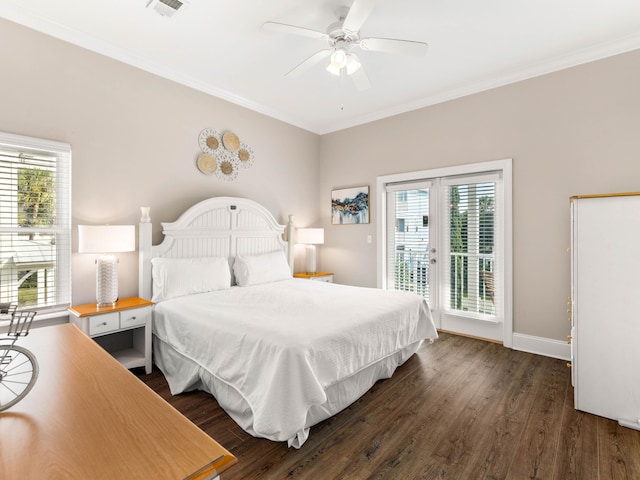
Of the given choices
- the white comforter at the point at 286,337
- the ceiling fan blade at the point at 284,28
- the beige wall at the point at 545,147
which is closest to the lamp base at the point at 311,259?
the white comforter at the point at 286,337

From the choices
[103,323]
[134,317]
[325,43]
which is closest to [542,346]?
[325,43]

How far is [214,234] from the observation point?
12.0ft

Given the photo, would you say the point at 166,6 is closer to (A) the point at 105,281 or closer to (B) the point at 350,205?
(A) the point at 105,281

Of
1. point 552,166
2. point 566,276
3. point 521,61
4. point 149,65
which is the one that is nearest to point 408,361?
point 566,276

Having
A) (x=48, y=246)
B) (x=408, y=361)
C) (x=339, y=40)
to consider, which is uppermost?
(x=339, y=40)

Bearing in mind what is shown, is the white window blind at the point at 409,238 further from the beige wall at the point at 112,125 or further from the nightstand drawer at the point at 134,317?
the nightstand drawer at the point at 134,317

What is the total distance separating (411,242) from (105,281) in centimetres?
347

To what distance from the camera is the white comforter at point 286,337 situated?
1771mm

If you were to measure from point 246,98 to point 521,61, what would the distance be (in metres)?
3.08

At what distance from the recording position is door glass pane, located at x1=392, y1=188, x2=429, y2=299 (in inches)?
163

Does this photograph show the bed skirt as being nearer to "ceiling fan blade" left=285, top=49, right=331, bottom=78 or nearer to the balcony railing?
the balcony railing

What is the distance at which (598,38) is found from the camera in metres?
2.80

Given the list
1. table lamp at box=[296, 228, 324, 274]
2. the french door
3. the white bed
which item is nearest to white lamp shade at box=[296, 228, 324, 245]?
table lamp at box=[296, 228, 324, 274]

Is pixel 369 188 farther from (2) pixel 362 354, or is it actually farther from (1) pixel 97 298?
(1) pixel 97 298
